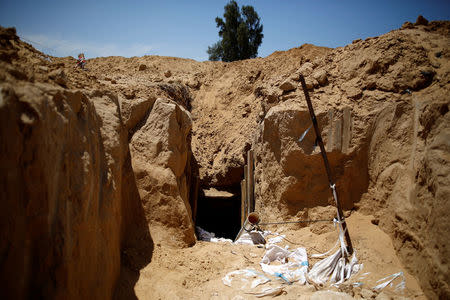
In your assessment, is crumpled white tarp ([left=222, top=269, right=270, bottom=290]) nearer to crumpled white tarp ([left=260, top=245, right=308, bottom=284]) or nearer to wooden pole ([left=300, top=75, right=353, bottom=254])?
crumpled white tarp ([left=260, top=245, right=308, bottom=284])

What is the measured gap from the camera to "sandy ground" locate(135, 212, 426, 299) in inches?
168

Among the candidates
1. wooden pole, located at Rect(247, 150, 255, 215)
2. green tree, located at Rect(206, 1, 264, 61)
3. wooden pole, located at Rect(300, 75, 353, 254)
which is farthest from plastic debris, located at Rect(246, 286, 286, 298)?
green tree, located at Rect(206, 1, 264, 61)

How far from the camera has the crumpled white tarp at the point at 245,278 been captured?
465cm

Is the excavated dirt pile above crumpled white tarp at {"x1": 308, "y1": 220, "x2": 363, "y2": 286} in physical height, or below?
above

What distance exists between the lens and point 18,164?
7.95 feet

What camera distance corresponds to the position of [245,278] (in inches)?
191

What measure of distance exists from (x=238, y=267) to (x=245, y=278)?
0.39 m

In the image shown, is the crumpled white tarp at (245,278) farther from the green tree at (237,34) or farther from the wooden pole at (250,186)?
the green tree at (237,34)

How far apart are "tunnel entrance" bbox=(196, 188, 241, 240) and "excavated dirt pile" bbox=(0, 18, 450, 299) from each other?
2.94m

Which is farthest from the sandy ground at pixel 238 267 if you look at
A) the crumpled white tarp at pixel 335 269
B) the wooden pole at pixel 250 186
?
the wooden pole at pixel 250 186

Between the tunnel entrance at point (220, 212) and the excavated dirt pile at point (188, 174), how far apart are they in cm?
294

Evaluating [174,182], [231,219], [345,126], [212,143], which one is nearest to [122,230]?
[174,182]

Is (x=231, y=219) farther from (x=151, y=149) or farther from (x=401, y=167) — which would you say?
(x=401, y=167)

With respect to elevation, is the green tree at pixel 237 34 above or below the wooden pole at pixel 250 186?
above
